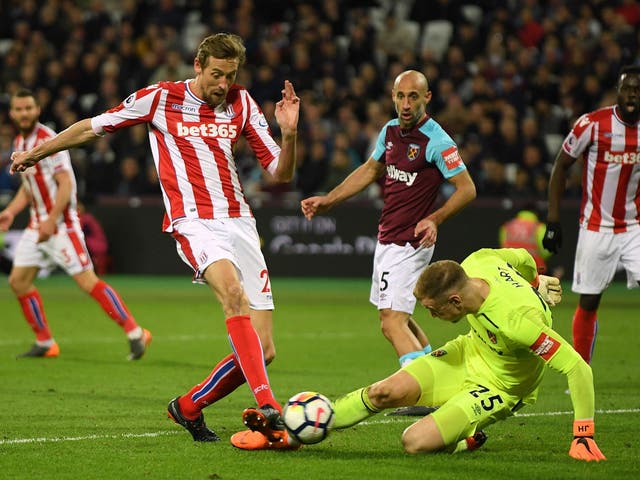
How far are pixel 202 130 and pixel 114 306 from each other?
4.54m

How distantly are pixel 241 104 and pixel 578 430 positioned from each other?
2751mm

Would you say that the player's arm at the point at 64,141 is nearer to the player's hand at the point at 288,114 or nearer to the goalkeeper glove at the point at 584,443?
the player's hand at the point at 288,114

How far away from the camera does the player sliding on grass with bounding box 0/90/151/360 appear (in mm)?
11141

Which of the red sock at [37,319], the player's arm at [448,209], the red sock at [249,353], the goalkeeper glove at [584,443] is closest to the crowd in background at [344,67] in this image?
the red sock at [37,319]

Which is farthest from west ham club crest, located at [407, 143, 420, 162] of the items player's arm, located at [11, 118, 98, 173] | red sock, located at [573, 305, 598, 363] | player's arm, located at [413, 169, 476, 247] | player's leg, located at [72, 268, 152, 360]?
player's leg, located at [72, 268, 152, 360]

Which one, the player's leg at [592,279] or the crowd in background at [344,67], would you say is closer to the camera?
the player's leg at [592,279]

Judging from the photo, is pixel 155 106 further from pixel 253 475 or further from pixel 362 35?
pixel 362 35

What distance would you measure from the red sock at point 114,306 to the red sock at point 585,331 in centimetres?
422

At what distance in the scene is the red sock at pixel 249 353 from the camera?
648 centimetres

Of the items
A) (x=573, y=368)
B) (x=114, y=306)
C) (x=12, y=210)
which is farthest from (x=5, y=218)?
(x=573, y=368)

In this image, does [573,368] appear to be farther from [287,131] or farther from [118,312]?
[118,312]

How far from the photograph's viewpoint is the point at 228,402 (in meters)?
8.62

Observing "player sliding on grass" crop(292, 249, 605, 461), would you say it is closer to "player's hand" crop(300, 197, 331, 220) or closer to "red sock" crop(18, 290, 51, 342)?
"player's hand" crop(300, 197, 331, 220)

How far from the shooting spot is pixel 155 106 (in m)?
7.04
